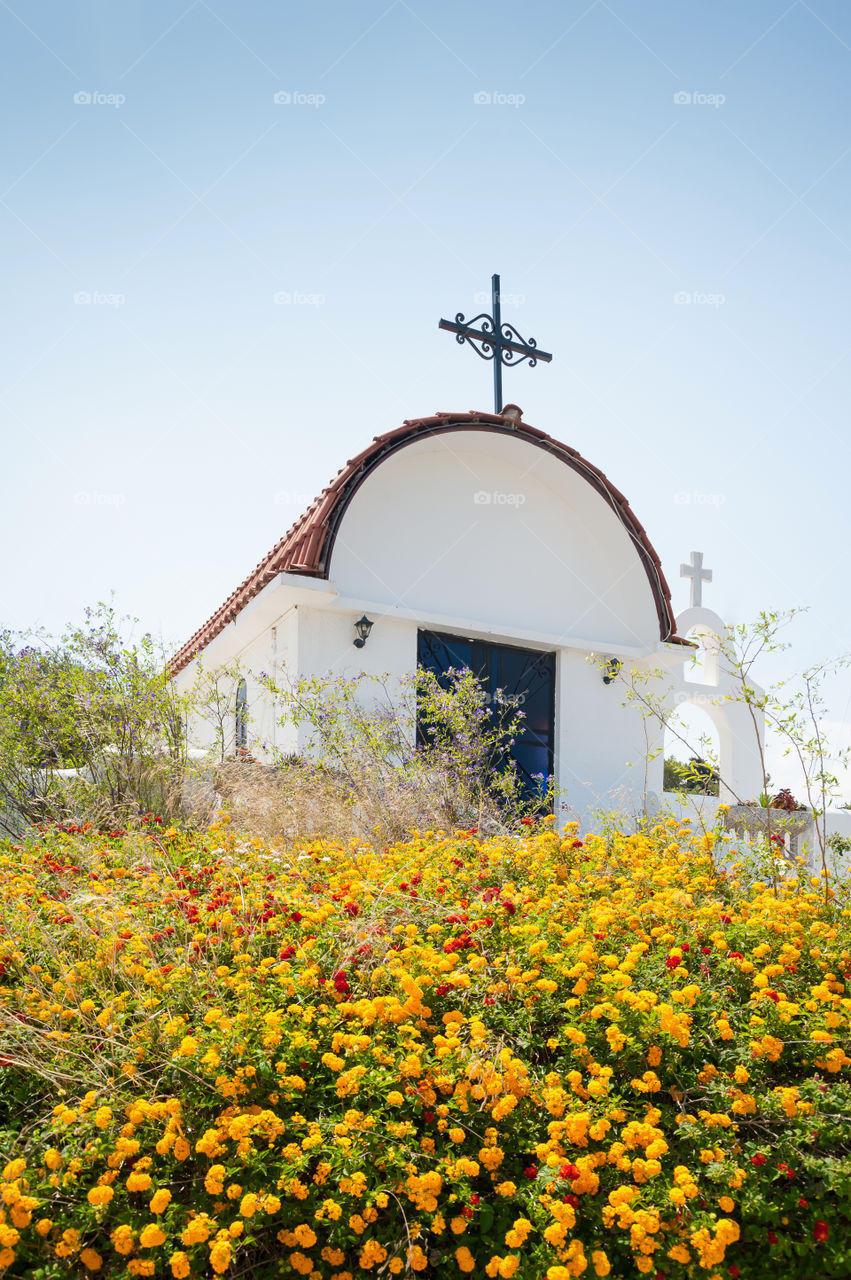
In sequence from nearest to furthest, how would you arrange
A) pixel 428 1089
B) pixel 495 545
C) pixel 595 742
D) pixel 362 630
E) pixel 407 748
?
pixel 428 1089, pixel 407 748, pixel 362 630, pixel 495 545, pixel 595 742

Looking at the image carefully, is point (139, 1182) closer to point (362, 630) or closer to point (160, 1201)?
point (160, 1201)

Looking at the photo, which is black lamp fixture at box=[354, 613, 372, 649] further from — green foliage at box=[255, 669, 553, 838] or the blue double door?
the blue double door

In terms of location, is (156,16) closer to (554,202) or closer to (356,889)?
(554,202)

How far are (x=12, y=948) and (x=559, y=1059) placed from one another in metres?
2.04

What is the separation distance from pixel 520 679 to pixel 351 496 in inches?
130

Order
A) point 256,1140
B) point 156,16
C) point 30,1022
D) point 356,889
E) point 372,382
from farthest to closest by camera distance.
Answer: point 372,382
point 156,16
point 356,889
point 30,1022
point 256,1140

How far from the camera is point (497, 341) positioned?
1016 centimetres

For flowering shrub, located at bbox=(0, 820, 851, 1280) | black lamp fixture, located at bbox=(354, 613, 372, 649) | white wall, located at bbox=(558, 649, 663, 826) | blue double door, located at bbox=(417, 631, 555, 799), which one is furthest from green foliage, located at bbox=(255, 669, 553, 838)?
flowering shrub, located at bbox=(0, 820, 851, 1280)

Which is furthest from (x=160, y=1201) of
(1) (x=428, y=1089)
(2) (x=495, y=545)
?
(2) (x=495, y=545)

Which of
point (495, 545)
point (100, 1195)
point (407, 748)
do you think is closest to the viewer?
point (100, 1195)

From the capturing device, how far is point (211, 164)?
7.54m

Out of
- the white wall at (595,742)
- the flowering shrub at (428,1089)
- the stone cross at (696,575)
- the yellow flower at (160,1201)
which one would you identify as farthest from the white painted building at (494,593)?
the yellow flower at (160,1201)

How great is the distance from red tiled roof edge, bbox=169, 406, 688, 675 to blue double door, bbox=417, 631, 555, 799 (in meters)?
1.72

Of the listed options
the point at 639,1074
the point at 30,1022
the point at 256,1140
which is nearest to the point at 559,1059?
the point at 639,1074
